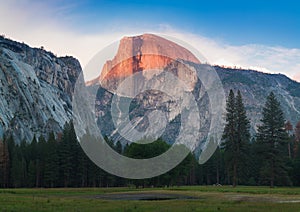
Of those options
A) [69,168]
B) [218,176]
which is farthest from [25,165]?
[218,176]

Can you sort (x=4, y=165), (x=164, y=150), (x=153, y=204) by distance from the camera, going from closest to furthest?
(x=153, y=204)
(x=164, y=150)
(x=4, y=165)

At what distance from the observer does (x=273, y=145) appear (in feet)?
245

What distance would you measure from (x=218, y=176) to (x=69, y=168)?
162ft

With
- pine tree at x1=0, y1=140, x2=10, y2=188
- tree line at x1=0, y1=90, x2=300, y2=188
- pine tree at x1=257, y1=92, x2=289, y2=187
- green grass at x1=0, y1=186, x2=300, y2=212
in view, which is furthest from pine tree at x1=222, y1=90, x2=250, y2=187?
pine tree at x1=0, y1=140, x2=10, y2=188

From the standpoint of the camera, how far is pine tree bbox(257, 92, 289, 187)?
73438mm

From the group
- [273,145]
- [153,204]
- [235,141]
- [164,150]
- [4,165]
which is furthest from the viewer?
[4,165]

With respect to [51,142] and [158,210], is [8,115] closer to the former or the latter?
[51,142]

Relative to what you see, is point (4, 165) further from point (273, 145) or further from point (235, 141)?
point (273, 145)

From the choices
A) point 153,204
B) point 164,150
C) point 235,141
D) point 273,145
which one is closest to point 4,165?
point 164,150

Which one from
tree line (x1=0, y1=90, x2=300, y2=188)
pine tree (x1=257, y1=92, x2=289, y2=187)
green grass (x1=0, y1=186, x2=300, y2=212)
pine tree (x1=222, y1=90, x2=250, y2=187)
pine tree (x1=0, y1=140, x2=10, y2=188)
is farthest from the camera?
pine tree (x1=0, y1=140, x2=10, y2=188)

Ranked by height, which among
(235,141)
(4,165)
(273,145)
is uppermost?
(235,141)

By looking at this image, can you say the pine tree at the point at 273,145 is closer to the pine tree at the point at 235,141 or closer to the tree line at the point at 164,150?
the tree line at the point at 164,150

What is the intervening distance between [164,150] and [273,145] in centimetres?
2587

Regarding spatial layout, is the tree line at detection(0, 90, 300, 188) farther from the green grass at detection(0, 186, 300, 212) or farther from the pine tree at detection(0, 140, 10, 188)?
the green grass at detection(0, 186, 300, 212)
